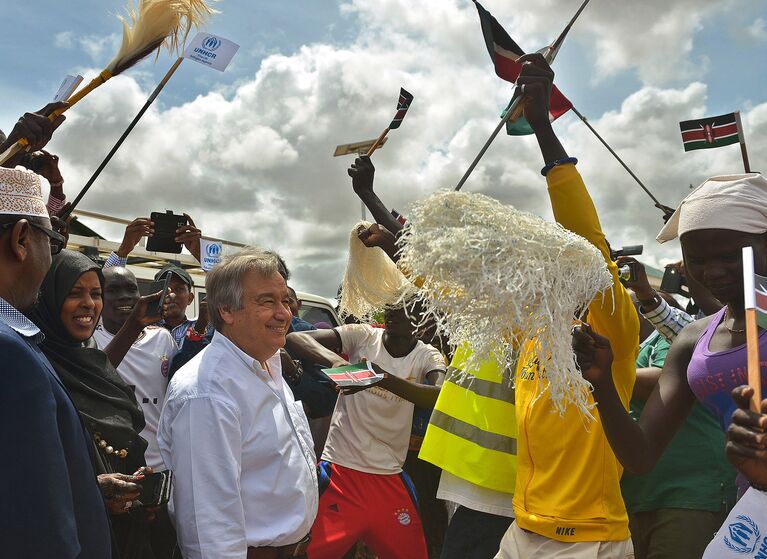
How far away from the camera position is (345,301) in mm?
4738

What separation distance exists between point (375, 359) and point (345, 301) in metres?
0.44

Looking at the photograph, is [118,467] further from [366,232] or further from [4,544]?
[366,232]

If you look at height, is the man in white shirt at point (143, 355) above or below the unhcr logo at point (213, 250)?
below

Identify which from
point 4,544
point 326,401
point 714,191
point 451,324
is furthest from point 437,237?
point 326,401

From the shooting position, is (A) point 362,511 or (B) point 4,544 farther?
(A) point 362,511

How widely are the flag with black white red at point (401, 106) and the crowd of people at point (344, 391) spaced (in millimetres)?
554

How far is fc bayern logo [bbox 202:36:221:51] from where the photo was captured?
4380 mm

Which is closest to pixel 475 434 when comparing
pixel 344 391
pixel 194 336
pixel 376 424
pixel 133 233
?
pixel 344 391

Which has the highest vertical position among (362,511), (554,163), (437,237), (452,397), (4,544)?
(554,163)

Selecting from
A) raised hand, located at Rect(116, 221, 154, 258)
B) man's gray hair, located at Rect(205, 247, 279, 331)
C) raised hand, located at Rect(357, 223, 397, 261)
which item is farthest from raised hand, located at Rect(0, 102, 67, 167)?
raised hand, located at Rect(116, 221, 154, 258)

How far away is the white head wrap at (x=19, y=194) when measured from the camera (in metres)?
1.86

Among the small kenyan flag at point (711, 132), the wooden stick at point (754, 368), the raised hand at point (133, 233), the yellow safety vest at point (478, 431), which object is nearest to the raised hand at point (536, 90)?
the wooden stick at point (754, 368)

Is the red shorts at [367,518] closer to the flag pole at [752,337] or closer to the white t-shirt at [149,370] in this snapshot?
the white t-shirt at [149,370]

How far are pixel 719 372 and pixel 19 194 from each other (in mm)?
2117
